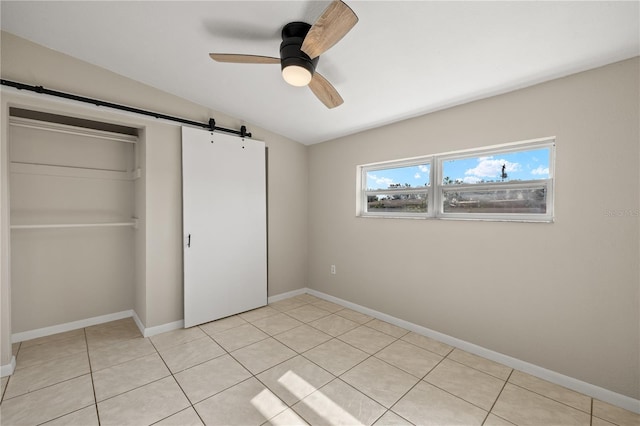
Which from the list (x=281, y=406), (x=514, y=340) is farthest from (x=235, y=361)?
(x=514, y=340)

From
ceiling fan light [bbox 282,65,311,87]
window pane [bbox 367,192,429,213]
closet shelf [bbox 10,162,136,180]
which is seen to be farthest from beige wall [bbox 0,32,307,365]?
ceiling fan light [bbox 282,65,311,87]

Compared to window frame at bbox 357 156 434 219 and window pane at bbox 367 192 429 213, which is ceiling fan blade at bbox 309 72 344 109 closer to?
window frame at bbox 357 156 434 219

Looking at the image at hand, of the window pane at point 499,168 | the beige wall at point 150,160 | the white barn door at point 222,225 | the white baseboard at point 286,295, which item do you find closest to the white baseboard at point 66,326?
the beige wall at point 150,160

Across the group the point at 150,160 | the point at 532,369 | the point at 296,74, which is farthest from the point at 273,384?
the point at 150,160

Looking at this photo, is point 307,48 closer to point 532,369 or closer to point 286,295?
point 532,369

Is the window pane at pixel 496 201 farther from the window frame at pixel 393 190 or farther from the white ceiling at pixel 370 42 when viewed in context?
the white ceiling at pixel 370 42

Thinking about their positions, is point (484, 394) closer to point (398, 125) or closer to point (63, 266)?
point (398, 125)

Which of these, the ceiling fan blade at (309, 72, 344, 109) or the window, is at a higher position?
the ceiling fan blade at (309, 72, 344, 109)

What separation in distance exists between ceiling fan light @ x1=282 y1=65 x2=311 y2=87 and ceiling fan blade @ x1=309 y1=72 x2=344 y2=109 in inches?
6.5

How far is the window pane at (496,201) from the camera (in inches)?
88.6

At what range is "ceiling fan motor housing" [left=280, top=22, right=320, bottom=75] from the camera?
177 centimetres

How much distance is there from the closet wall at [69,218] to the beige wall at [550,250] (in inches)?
125

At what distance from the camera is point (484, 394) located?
1954 mm

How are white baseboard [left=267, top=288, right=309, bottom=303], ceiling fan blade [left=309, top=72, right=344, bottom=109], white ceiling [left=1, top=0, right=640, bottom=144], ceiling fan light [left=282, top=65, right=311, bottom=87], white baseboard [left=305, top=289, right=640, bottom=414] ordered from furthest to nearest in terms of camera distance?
white baseboard [left=267, top=288, right=309, bottom=303], ceiling fan blade [left=309, top=72, right=344, bottom=109], white baseboard [left=305, top=289, right=640, bottom=414], ceiling fan light [left=282, top=65, right=311, bottom=87], white ceiling [left=1, top=0, right=640, bottom=144]
